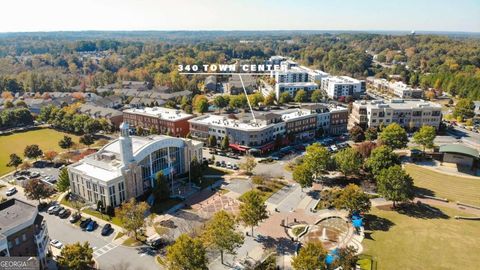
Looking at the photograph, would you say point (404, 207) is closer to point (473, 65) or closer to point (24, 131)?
point (24, 131)

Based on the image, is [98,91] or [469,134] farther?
[98,91]

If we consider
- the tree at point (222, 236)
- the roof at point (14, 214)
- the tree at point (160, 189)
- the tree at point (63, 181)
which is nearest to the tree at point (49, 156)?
the tree at point (63, 181)

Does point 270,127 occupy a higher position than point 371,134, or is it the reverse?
point 270,127

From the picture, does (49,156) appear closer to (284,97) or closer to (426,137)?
(284,97)

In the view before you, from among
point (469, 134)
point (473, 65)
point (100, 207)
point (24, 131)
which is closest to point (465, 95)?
point (469, 134)

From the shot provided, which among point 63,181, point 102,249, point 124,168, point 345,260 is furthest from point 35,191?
point 345,260

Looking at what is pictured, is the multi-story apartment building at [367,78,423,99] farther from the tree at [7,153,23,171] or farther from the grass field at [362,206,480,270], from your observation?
the tree at [7,153,23,171]

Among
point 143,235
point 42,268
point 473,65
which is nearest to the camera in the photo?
point 42,268
